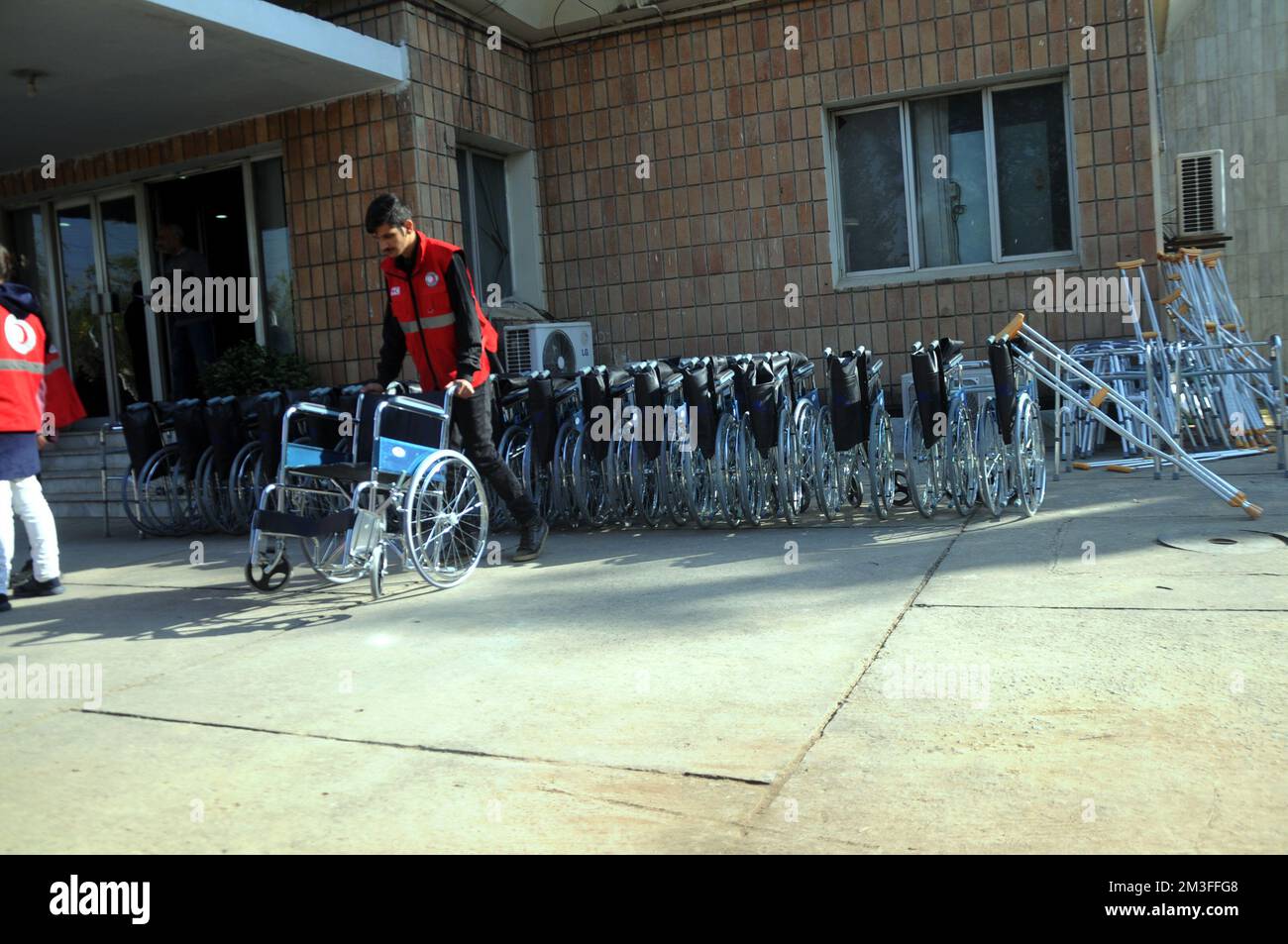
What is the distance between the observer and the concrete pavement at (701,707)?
110 inches

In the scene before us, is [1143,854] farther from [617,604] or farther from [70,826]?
[617,604]

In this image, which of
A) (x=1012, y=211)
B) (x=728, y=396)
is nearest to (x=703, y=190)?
(x=1012, y=211)

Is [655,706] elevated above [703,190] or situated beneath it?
situated beneath

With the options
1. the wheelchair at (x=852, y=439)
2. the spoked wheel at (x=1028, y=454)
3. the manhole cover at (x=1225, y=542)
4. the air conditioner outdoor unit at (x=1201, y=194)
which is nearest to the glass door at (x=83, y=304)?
the wheelchair at (x=852, y=439)

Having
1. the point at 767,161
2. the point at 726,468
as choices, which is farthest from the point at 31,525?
the point at 767,161

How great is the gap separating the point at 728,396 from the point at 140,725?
4112 mm

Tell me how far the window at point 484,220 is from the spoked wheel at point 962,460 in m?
5.57

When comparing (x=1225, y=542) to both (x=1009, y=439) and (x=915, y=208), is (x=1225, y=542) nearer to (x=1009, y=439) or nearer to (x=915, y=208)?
(x=1009, y=439)

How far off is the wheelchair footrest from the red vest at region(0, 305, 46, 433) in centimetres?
169

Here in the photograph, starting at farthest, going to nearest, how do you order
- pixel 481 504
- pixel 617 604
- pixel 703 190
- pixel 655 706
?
pixel 703 190 < pixel 481 504 < pixel 617 604 < pixel 655 706

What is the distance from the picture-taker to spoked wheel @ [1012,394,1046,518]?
21.3 ft

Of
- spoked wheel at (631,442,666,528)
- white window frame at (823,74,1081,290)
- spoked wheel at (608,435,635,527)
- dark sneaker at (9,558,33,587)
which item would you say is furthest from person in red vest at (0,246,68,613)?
white window frame at (823,74,1081,290)

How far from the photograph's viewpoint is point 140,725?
3768 mm

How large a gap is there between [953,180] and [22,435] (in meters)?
7.64
